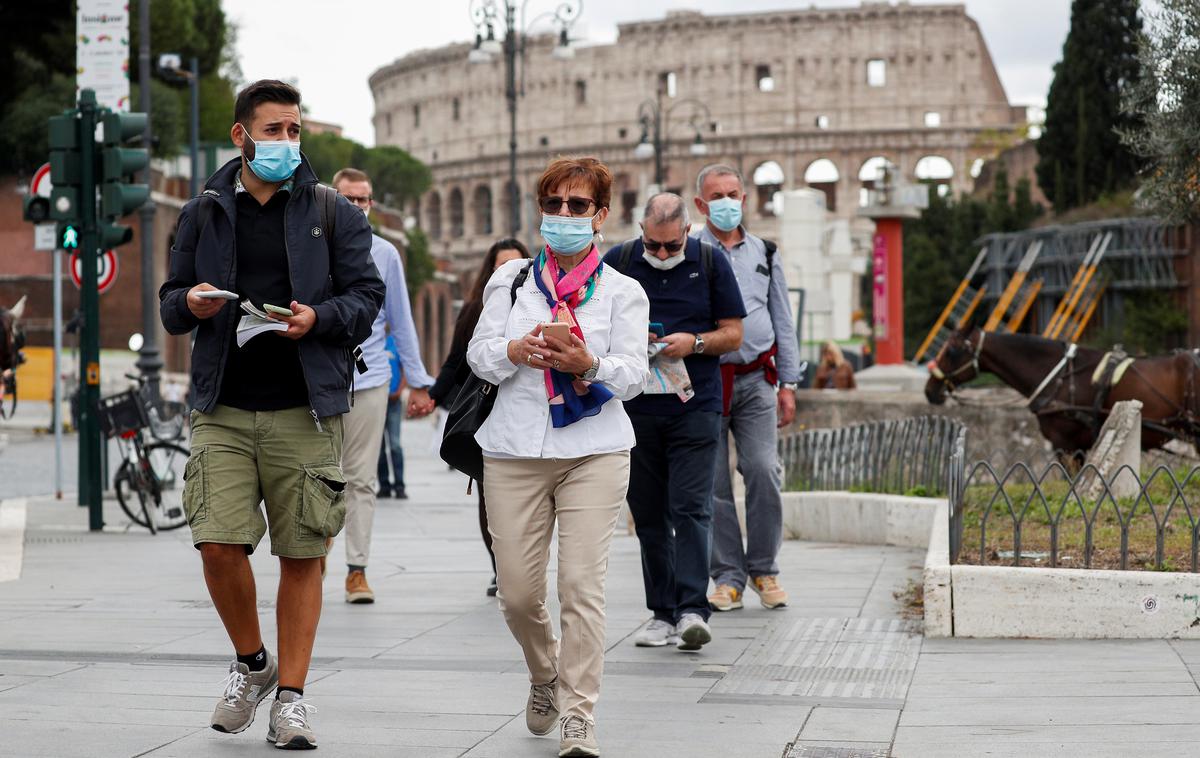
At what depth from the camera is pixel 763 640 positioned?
258 inches

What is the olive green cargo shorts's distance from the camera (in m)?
4.63

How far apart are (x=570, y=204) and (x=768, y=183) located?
9028 cm

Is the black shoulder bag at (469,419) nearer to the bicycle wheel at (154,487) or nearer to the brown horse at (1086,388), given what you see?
the bicycle wheel at (154,487)

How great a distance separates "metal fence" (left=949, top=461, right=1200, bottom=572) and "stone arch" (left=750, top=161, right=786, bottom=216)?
84893 mm

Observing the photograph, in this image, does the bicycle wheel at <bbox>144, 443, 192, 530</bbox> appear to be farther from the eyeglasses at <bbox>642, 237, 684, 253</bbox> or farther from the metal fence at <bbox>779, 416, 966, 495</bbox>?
the eyeglasses at <bbox>642, 237, 684, 253</bbox>

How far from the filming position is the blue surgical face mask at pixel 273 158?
4660 millimetres

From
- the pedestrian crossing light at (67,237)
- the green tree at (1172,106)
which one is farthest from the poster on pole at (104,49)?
the green tree at (1172,106)

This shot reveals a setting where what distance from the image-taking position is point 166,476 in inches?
450

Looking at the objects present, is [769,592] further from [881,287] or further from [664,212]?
[881,287]

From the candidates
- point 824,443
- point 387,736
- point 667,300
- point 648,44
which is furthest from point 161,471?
point 648,44

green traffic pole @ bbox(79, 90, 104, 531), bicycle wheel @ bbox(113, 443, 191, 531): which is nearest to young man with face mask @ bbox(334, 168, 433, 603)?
green traffic pole @ bbox(79, 90, 104, 531)

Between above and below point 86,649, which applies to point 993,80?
above

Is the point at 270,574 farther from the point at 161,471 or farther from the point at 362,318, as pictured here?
the point at 362,318

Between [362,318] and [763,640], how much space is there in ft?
8.14
